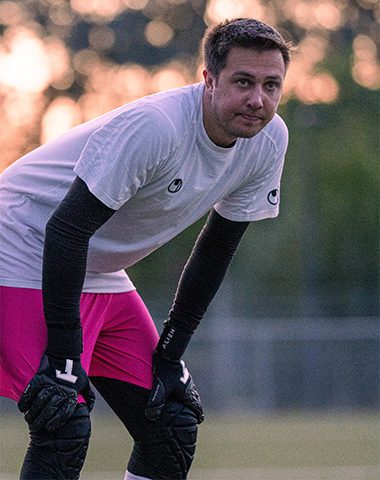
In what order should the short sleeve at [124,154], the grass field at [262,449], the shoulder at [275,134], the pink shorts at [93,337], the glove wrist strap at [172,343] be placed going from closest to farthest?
the short sleeve at [124,154]
the pink shorts at [93,337]
the shoulder at [275,134]
the glove wrist strap at [172,343]
the grass field at [262,449]

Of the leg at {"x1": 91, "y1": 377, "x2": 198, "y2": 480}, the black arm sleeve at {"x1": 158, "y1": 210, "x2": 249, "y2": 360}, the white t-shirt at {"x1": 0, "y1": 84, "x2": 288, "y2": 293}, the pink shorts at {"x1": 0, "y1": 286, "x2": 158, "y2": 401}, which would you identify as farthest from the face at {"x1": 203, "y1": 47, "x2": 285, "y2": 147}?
the leg at {"x1": 91, "y1": 377, "x2": 198, "y2": 480}

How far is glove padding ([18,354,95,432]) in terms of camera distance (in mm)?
4598

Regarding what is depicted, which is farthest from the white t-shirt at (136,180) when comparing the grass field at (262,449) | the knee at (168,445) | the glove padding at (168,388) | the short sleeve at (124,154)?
the grass field at (262,449)

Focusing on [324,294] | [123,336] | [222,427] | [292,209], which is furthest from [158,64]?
[123,336]

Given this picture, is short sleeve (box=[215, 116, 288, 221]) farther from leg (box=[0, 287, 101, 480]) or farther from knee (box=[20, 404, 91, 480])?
knee (box=[20, 404, 91, 480])

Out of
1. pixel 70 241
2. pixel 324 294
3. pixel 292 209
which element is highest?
pixel 292 209

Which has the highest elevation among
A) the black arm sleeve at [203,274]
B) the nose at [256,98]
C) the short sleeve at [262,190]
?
the nose at [256,98]

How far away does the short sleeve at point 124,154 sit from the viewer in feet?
14.8

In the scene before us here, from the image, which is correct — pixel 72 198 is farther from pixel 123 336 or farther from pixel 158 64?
pixel 158 64

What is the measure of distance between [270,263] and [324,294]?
1.75 m

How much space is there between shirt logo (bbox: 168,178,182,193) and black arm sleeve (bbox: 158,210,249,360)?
0.56m

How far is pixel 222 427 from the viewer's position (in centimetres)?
1298

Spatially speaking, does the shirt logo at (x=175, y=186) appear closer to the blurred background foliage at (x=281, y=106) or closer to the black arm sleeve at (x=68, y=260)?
the black arm sleeve at (x=68, y=260)

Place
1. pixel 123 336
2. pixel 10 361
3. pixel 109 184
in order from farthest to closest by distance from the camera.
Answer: pixel 123 336
pixel 10 361
pixel 109 184
